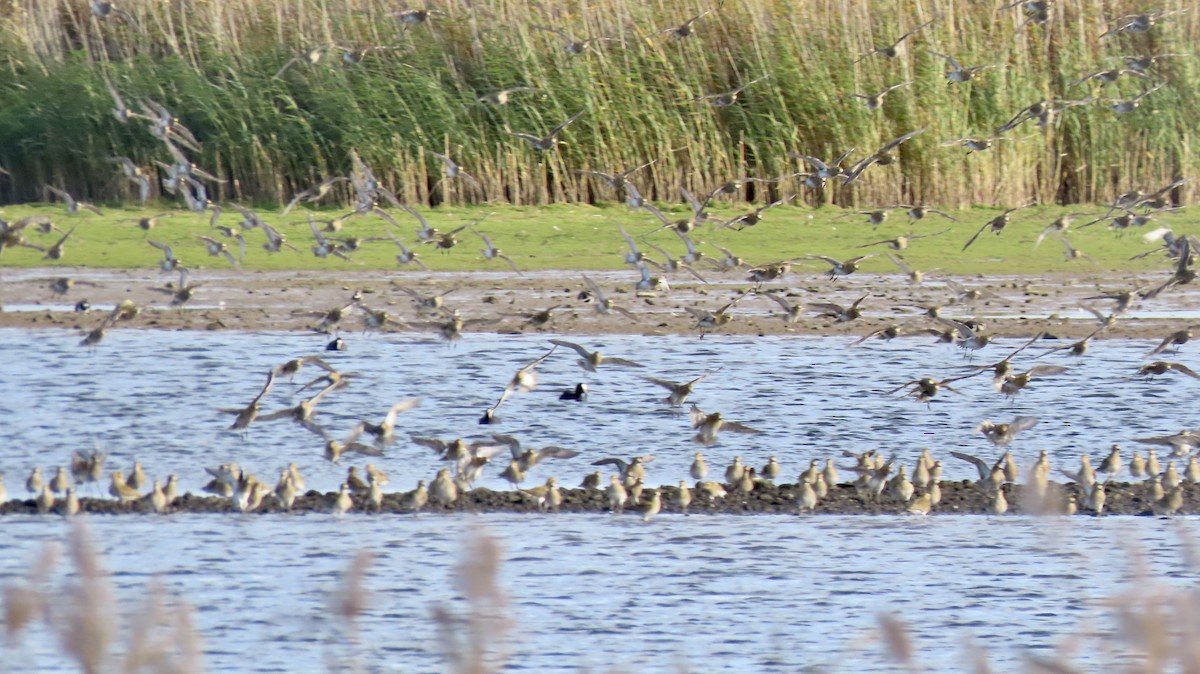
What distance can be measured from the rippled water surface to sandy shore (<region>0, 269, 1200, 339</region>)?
0.69 meters

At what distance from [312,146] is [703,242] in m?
3.46

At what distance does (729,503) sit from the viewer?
844 centimetres

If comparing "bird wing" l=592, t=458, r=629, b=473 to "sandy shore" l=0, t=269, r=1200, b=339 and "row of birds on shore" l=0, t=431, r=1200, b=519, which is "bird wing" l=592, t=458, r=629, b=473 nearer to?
"row of birds on shore" l=0, t=431, r=1200, b=519

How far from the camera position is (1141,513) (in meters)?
8.38

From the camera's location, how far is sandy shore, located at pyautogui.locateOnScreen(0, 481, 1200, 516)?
8.20 metres

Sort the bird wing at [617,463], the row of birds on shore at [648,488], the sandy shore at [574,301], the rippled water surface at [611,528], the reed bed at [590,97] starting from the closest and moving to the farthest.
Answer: the rippled water surface at [611,528] < the row of birds on shore at [648,488] < the bird wing at [617,463] < the sandy shore at [574,301] < the reed bed at [590,97]

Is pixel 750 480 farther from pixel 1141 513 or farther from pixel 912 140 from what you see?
pixel 912 140

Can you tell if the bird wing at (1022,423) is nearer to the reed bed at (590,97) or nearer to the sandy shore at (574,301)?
the sandy shore at (574,301)

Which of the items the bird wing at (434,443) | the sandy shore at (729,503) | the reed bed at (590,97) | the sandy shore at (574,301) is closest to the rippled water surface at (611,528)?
the sandy shore at (729,503)

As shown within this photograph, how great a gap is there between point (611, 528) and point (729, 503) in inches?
26.9

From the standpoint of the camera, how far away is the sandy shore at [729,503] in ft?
26.9

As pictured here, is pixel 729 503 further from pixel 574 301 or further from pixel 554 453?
pixel 574 301

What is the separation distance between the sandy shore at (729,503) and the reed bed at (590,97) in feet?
27.6

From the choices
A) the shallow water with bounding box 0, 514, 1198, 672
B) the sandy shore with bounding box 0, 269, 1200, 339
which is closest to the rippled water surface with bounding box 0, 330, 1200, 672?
the shallow water with bounding box 0, 514, 1198, 672
